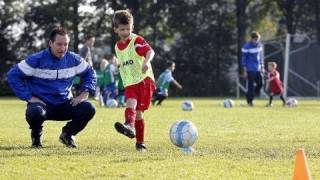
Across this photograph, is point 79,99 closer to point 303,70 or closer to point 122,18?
point 122,18

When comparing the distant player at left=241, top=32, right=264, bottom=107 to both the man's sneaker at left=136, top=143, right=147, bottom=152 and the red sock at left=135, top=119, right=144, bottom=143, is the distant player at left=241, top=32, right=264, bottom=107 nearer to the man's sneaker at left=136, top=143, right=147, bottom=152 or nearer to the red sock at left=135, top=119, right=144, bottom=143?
the red sock at left=135, top=119, right=144, bottom=143

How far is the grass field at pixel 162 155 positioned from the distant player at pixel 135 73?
434 mm

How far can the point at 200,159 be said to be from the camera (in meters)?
7.84

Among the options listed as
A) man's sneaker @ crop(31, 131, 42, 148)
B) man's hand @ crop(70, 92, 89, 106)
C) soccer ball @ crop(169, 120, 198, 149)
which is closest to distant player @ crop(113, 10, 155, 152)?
man's hand @ crop(70, 92, 89, 106)

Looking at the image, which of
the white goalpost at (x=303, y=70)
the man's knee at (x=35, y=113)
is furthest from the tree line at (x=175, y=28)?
the man's knee at (x=35, y=113)

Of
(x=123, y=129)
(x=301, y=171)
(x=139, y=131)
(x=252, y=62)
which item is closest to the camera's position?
(x=301, y=171)

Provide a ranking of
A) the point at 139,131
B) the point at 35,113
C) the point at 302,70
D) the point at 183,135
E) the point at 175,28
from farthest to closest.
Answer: the point at 175,28, the point at 302,70, the point at 139,131, the point at 35,113, the point at 183,135

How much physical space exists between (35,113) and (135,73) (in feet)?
4.51

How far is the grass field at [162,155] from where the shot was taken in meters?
6.87

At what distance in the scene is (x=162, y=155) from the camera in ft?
27.1

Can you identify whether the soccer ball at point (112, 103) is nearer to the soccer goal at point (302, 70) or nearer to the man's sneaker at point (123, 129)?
the man's sneaker at point (123, 129)

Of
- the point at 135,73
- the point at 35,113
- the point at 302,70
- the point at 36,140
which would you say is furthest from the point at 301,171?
the point at 302,70

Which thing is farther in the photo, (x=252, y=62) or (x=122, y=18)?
(x=252, y=62)

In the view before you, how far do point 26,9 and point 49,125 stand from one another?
35.5 meters
